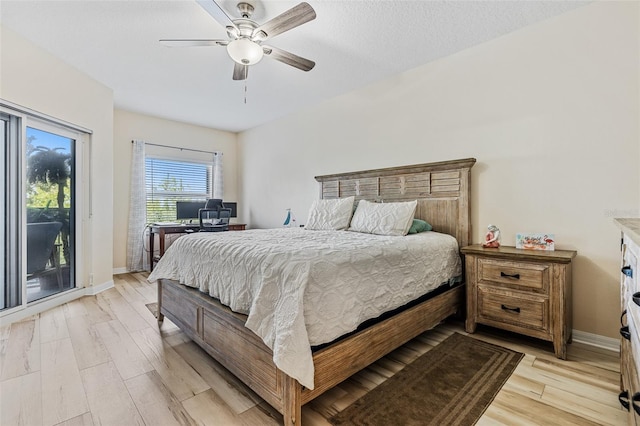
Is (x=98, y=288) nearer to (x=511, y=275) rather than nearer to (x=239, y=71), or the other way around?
(x=239, y=71)

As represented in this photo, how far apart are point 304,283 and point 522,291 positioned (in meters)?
1.81

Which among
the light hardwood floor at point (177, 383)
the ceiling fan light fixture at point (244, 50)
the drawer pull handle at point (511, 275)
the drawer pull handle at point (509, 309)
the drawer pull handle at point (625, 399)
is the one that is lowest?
the light hardwood floor at point (177, 383)

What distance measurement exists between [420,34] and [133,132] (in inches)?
183

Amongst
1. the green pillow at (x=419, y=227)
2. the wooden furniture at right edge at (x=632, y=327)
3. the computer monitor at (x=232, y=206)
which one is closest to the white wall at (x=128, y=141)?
the computer monitor at (x=232, y=206)

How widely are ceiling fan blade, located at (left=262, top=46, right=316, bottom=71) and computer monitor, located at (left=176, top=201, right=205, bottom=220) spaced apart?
3.54m

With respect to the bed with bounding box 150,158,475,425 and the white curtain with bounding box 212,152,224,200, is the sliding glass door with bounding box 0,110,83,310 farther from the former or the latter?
the white curtain with bounding box 212,152,224,200

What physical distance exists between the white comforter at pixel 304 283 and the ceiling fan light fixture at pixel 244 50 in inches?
55.3

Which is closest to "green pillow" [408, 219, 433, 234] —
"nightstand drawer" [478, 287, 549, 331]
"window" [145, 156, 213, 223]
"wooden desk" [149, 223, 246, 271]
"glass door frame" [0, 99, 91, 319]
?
Result: "nightstand drawer" [478, 287, 549, 331]

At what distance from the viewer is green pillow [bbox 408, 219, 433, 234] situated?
2789 millimetres

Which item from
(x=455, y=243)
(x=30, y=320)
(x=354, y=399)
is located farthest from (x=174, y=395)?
(x=455, y=243)

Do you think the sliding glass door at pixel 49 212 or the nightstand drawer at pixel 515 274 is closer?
the nightstand drawer at pixel 515 274

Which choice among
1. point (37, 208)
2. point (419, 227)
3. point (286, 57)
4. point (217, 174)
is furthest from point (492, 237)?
point (217, 174)

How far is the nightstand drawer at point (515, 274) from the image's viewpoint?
6.88ft

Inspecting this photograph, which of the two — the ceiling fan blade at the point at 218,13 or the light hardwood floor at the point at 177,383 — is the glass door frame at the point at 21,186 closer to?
the light hardwood floor at the point at 177,383
